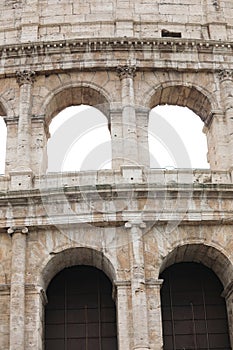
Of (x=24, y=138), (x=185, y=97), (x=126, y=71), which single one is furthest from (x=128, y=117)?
(x=24, y=138)

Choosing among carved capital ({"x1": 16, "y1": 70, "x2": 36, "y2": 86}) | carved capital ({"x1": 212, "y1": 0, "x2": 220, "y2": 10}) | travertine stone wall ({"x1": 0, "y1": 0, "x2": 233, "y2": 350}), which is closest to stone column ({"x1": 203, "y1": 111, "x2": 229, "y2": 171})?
travertine stone wall ({"x1": 0, "y1": 0, "x2": 233, "y2": 350})

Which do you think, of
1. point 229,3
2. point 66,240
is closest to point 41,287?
point 66,240

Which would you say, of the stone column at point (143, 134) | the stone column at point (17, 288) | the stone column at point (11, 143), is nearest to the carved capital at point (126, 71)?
the stone column at point (143, 134)

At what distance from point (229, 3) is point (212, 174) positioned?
21.8 feet

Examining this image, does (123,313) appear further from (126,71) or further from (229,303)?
(126,71)

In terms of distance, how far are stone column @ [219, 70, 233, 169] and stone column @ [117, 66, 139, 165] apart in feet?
8.08

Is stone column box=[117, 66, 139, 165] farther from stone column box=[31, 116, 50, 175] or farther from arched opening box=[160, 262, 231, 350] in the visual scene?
arched opening box=[160, 262, 231, 350]

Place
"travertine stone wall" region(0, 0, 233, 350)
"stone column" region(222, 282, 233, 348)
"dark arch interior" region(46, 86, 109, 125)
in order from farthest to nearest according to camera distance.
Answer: "dark arch interior" region(46, 86, 109, 125)
"stone column" region(222, 282, 233, 348)
"travertine stone wall" region(0, 0, 233, 350)

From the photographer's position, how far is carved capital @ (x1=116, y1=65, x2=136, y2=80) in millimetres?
17438

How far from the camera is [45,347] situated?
15.1 metres

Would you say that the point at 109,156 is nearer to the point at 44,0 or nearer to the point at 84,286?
the point at 84,286

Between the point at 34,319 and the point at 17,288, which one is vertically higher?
the point at 17,288

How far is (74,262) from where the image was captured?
51.4 ft

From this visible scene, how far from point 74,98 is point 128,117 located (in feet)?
6.89
